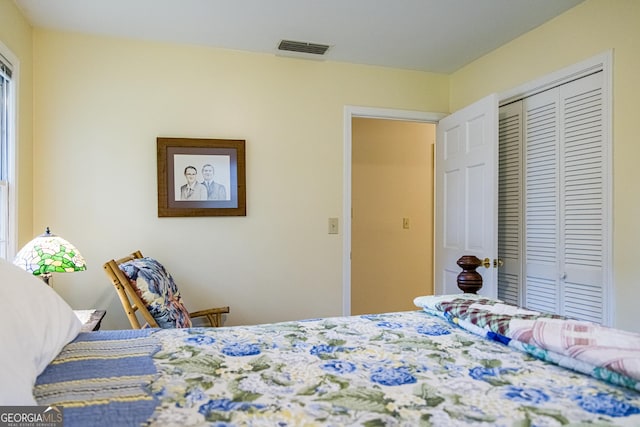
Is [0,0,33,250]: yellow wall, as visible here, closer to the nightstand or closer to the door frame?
the nightstand

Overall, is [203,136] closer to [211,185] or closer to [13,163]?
[211,185]

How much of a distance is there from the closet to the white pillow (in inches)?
92.3

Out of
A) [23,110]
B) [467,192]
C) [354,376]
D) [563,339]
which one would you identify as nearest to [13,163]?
[23,110]

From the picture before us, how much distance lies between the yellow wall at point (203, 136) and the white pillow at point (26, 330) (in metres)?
1.47

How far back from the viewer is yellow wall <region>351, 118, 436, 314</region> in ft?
13.0

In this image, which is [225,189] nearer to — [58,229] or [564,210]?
[58,229]

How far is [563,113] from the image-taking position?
7.69ft

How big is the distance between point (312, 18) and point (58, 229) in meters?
1.97

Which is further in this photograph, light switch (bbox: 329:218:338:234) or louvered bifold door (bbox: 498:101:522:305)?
light switch (bbox: 329:218:338:234)

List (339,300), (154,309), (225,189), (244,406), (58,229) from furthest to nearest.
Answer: (339,300) → (225,189) → (58,229) → (154,309) → (244,406)

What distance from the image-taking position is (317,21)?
7.74 feet

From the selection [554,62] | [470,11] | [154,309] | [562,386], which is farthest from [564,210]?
[154,309]

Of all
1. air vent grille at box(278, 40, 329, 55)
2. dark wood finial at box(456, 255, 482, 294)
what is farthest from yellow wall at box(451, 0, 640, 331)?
air vent grille at box(278, 40, 329, 55)

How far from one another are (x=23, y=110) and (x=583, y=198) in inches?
123
